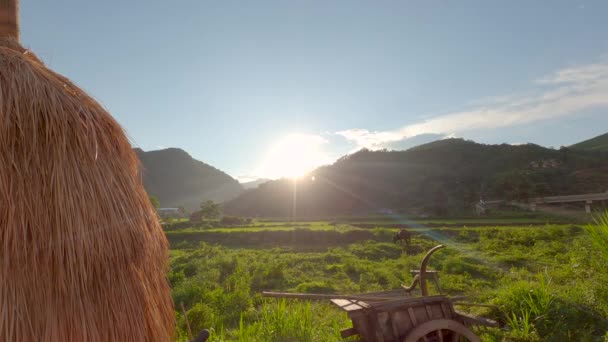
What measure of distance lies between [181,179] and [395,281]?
317 feet

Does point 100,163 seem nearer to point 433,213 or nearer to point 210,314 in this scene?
point 210,314

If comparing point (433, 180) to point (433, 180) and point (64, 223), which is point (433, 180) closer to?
point (433, 180)

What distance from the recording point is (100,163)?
9.05 ft

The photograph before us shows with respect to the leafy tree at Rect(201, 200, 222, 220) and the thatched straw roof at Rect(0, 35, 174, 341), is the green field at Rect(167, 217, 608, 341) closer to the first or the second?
the thatched straw roof at Rect(0, 35, 174, 341)

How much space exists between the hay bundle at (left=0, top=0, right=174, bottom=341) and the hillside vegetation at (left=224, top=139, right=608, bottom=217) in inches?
1663

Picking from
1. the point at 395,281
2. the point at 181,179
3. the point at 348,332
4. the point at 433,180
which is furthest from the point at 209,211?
the point at 181,179

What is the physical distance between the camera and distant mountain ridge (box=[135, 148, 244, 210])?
314 ft

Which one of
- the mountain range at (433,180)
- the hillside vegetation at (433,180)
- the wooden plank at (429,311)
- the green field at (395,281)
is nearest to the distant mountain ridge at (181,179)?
the mountain range at (433,180)

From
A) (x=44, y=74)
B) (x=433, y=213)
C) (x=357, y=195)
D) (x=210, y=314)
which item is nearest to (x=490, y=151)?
(x=357, y=195)

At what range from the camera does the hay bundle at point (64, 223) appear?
2.27 m

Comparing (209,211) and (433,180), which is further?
(433,180)

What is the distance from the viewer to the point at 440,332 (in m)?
3.99

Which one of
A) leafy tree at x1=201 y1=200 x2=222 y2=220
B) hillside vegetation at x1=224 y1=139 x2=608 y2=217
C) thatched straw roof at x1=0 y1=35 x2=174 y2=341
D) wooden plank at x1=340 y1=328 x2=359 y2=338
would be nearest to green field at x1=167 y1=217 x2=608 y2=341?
wooden plank at x1=340 y1=328 x2=359 y2=338

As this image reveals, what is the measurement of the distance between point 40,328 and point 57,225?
0.64 meters
